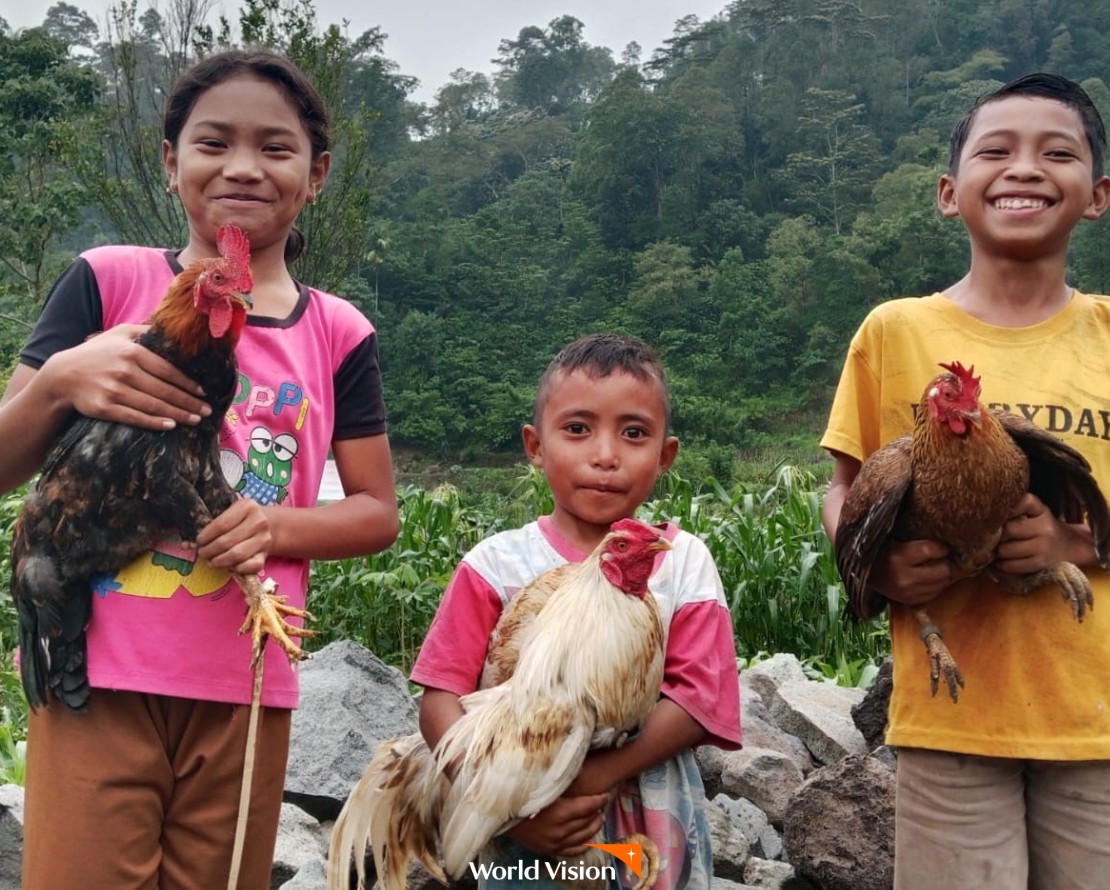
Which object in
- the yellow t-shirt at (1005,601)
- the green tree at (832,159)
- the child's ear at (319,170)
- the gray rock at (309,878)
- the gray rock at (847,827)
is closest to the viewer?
the yellow t-shirt at (1005,601)

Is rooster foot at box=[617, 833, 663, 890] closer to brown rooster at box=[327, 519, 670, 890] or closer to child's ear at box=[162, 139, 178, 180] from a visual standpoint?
brown rooster at box=[327, 519, 670, 890]

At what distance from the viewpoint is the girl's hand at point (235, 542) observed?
1.78 metres

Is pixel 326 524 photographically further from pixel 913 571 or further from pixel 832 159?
pixel 832 159

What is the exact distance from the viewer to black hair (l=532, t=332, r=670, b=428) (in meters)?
2.34

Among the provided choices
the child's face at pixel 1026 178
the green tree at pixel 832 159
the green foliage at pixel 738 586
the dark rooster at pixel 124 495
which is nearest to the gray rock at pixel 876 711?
the green foliage at pixel 738 586

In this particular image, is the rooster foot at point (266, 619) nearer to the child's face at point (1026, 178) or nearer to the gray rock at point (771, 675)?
the child's face at point (1026, 178)

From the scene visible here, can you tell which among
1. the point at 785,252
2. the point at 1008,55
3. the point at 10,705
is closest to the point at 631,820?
the point at 10,705

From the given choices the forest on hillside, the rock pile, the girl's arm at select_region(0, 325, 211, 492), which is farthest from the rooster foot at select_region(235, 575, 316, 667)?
the forest on hillside

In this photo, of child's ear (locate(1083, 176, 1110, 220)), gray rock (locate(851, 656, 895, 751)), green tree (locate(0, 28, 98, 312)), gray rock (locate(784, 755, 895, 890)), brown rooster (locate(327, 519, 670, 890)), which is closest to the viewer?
brown rooster (locate(327, 519, 670, 890))

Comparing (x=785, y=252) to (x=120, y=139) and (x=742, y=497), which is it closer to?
(x=120, y=139)

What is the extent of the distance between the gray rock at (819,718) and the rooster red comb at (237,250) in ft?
10.8

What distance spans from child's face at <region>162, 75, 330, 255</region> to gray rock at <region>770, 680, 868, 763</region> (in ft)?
10.4

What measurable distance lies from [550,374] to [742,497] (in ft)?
15.9

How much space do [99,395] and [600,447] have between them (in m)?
1.00
